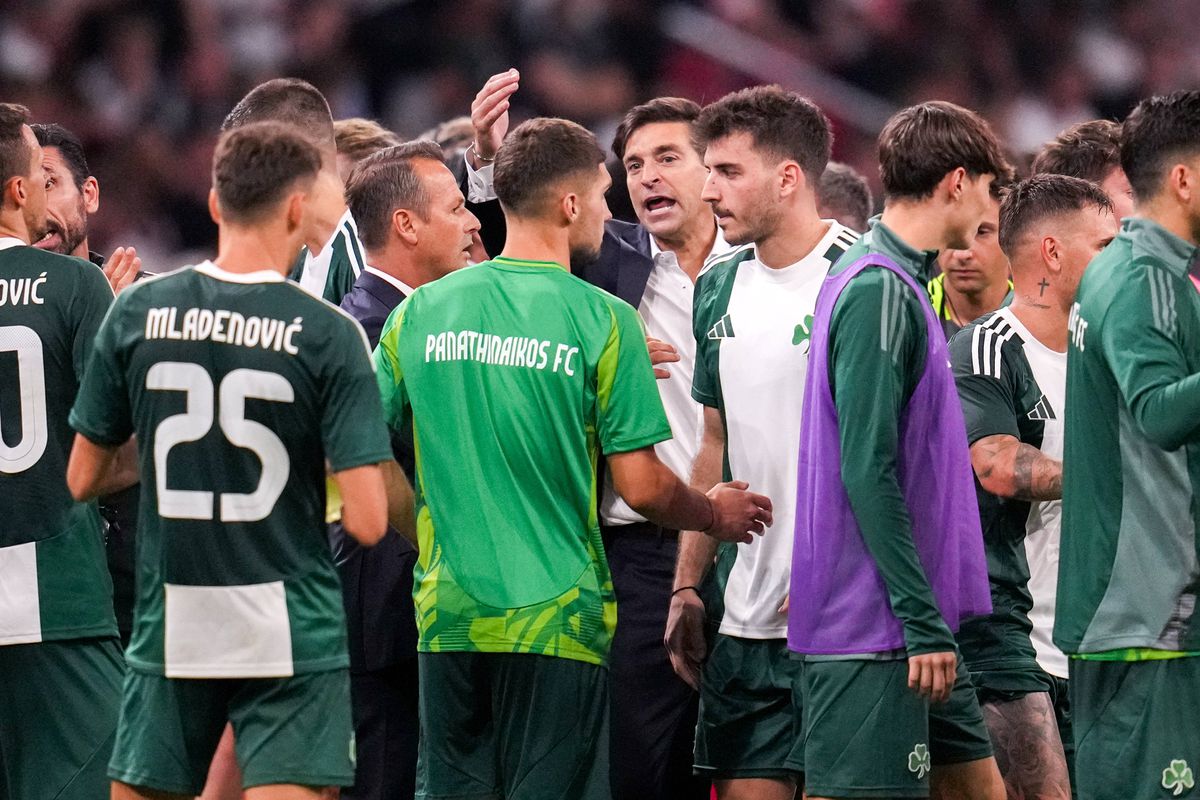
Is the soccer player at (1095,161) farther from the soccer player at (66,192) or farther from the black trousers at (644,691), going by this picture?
the soccer player at (66,192)

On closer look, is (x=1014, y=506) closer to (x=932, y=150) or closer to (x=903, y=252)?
(x=903, y=252)

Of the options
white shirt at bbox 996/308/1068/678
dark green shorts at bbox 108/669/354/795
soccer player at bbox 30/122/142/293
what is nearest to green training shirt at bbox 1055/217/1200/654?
white shirt at bbox 996/308/1068/678

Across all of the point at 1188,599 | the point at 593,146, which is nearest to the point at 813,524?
the point at 1188,599

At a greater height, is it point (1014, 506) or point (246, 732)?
point (1014, 506)

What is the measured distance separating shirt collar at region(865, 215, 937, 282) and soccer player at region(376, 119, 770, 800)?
2.27 ft

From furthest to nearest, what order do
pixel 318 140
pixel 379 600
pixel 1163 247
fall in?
pixel 318 140, pixel 379 600, pixel 1163 247

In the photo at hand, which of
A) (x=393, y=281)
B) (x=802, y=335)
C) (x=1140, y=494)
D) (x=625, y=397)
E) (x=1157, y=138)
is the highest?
(x=1157, y=138)

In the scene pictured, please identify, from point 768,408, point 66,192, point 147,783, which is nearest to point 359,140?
point 66,192

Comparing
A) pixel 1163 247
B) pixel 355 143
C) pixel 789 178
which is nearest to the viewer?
pixel 1163 247

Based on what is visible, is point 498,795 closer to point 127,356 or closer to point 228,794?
point 228,794

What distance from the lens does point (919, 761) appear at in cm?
411

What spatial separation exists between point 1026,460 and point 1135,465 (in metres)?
1.17

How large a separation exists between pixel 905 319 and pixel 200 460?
177cm

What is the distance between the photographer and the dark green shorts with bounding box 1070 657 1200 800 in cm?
373
